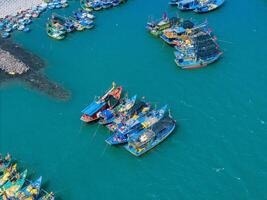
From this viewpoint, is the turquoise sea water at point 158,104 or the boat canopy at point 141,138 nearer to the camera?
the turquoise sea water at point 158,104

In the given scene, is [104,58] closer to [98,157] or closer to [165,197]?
[98,157]

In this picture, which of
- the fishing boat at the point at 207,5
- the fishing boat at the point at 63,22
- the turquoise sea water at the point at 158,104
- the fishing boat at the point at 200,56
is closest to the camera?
the turquoise sea water at the point at 158,104

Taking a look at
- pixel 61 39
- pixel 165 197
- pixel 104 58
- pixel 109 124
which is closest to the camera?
pixel 165 197

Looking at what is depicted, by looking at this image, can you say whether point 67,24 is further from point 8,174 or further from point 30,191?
point 30,191

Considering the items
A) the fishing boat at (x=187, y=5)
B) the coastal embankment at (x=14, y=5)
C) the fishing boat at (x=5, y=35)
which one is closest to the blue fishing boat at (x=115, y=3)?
the fishing boat at (x=187, y=5)

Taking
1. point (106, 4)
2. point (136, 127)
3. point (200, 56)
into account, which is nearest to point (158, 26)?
point (200, 56)

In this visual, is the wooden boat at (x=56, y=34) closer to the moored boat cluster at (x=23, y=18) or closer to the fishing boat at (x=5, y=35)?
the moored boat cluster at (x=23, y=18)

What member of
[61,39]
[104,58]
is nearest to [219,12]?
[104,58]
